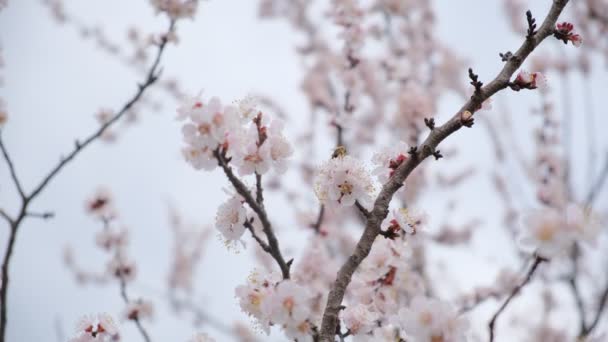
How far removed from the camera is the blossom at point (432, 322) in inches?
50.4

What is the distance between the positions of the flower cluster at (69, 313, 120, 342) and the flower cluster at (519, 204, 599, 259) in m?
1.50

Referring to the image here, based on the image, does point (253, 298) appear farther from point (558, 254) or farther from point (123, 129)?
point (123, 129)

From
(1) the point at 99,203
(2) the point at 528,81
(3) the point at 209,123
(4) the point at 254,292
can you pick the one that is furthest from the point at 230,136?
(1) the point at 99,203

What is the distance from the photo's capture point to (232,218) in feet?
5.28

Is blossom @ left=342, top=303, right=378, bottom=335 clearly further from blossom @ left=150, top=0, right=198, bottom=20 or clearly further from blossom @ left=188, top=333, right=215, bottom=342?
blossom @ left=150, top=0, right=198, bottom=20

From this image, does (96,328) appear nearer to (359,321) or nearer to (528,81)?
(359,321)

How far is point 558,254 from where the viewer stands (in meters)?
1.22

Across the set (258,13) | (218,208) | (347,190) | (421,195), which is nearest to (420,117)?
(421,195)

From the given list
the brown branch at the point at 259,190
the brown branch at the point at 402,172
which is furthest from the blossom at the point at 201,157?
the brown branch at the point at 402,172

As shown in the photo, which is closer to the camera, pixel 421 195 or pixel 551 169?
pixel 551 169

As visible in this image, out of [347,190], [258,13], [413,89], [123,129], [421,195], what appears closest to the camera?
[347,190]

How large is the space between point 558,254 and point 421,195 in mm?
4792

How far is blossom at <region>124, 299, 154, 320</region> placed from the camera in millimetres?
2775

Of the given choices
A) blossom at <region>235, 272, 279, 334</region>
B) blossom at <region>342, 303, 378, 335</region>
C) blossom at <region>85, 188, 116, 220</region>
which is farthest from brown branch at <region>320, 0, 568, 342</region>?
blossom at <region>85, 188, 116, 220</region>
